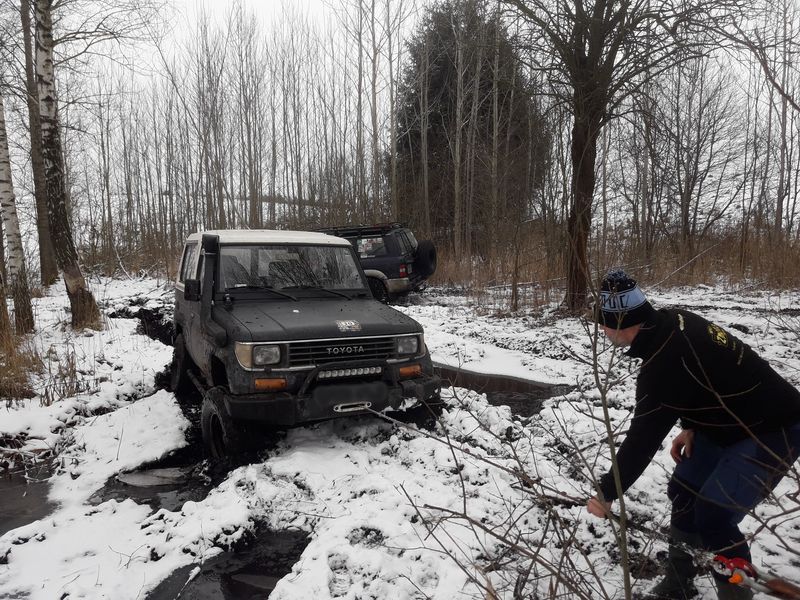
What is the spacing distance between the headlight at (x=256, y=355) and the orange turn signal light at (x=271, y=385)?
0.45 feet

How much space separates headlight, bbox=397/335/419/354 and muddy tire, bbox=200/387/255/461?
1.50 metres

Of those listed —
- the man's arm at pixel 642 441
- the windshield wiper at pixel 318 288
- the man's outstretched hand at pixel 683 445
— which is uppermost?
the windshield wiper at pixel 318 288

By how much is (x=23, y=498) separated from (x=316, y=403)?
8.21 ft

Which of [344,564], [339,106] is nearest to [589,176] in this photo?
[344,564]

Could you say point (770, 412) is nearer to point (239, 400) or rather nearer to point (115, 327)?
point (239, 400)

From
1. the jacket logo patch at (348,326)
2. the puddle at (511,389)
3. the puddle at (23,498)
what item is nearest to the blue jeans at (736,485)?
the jacket logo patch at (348,326)

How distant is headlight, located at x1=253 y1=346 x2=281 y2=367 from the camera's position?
4.39 m

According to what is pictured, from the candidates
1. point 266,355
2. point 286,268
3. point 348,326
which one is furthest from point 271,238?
point 266,355

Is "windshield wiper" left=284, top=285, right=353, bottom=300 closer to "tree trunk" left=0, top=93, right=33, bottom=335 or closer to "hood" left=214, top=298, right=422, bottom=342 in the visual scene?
"hood" left=214, top=298, right=422, bottom=342

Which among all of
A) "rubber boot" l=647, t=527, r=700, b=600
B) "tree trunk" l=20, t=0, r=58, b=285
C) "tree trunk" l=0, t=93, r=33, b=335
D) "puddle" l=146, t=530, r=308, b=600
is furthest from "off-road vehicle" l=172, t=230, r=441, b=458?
"tree trunk" l=20, t=0, r=58, b=285

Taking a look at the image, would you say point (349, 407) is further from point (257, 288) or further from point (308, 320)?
point (257, 288)

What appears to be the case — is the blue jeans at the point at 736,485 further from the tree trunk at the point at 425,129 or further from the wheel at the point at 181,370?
the tree trunk at the point at 425,129

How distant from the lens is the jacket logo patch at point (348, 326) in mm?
4656

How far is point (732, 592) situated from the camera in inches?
94.0
